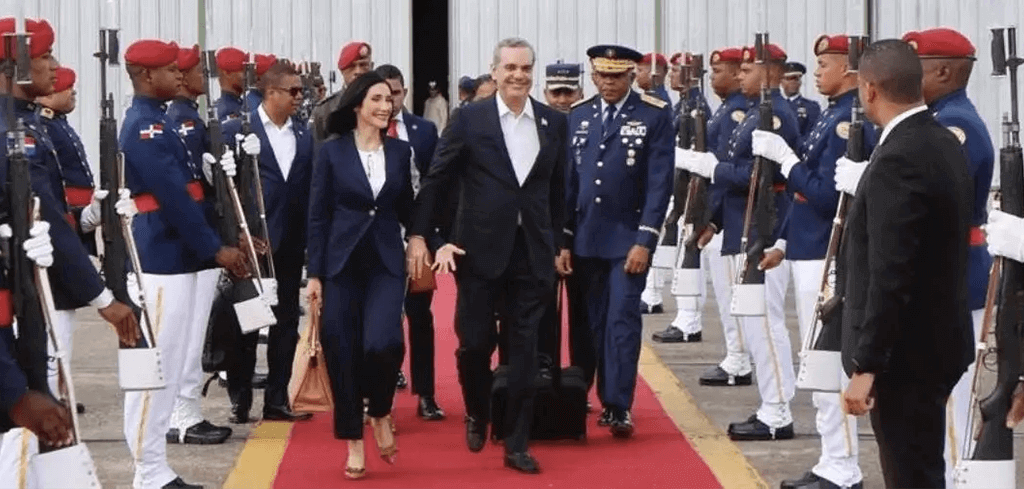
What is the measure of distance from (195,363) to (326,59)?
1456 centimetres

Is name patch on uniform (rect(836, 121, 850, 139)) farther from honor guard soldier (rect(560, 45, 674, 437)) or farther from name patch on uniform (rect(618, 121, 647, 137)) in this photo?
name patch on uniform (rect(618, 121, 647, 137))

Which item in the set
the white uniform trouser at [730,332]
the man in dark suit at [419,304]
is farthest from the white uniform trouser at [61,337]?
the white uniform trouser at [730,332]

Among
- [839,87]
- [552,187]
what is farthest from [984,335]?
[552,187]

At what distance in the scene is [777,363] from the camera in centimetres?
962

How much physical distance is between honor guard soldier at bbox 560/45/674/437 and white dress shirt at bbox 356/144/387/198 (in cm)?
150

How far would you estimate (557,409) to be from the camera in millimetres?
9492

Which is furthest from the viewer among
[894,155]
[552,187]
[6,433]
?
[552,187]

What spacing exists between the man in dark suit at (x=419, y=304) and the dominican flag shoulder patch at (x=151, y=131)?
6.20ft

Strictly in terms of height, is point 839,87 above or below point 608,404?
above

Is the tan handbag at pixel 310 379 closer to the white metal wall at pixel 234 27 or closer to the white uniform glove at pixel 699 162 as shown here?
the white uniform glove at pixel 699 162

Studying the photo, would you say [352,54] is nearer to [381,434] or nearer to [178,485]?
[381,434]

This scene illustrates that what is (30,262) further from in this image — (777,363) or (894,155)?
(777,363)

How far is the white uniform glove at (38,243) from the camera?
5.84 meters

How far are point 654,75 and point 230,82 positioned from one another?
313cm
